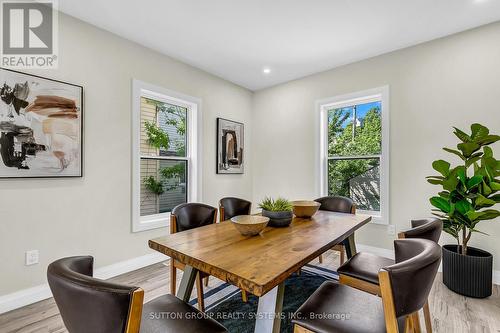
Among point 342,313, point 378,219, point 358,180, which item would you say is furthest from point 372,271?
point 358,180

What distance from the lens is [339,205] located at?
281 centimetres

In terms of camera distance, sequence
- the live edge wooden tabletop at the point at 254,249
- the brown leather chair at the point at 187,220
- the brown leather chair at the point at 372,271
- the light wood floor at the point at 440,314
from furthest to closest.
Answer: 1. the brown leather chair at the point at 187,220
2. the light wood floor at the point at 440,314
3. the brown leather chair at the point at 372,271
4. the live edge wooden tabletop at the point at 254,249

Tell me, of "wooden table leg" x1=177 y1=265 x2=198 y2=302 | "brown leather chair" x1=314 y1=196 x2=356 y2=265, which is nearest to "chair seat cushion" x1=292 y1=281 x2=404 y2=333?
"wooden table leg" x1=177 y1=265 x2=198 y2=302

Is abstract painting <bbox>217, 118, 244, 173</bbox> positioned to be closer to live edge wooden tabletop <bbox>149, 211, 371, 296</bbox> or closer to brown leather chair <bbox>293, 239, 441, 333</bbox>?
live edge wooden tabletop <bbox>149, 211, 371, 296</bbox>

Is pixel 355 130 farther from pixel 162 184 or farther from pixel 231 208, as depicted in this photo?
pixel 162 184

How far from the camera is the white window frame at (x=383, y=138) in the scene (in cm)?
317

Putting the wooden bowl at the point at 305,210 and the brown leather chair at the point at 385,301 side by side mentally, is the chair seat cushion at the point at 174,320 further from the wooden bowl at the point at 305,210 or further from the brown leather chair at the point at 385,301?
the wooden bowl at the point at 305,210

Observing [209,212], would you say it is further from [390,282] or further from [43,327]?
[390,282]

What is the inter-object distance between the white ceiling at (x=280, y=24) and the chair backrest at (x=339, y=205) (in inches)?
→ 74.3

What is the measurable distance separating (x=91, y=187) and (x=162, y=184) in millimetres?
899

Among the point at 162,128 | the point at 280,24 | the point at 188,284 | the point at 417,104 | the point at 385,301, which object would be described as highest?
the point at 280,24

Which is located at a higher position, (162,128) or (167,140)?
(162,128)

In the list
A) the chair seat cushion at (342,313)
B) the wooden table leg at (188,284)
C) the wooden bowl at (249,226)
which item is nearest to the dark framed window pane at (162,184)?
the wooden table leg at (188,284)

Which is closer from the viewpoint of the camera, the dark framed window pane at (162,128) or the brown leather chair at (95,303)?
the brown leather chair at (95,303)
